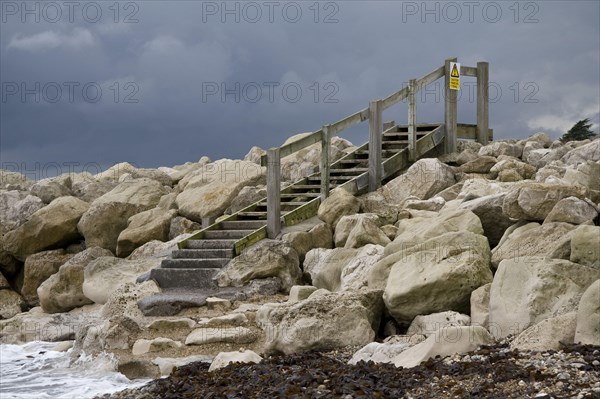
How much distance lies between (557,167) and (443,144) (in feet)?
12.7

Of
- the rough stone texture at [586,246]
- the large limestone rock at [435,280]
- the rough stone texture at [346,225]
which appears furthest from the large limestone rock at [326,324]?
the rough stone texture at [346,225]

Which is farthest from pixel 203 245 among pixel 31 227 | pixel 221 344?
pixel 31 227

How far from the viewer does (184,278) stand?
46.8ft

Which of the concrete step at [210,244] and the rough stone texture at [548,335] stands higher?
the concrete step at [210,244]

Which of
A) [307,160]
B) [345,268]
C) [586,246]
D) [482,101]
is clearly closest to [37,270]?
[307,160]

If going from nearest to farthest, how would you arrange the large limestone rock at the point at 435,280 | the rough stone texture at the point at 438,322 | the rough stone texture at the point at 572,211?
the rough stone texture at the point at 438,322
the large limestone rock at the point at 435,280
the rough stone texture at the point at 572,211

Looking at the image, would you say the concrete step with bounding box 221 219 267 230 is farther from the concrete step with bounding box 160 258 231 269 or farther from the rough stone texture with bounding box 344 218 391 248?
the rough stone texture with bounding box 344 218 391 248

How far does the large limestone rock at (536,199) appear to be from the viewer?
38.7 ft

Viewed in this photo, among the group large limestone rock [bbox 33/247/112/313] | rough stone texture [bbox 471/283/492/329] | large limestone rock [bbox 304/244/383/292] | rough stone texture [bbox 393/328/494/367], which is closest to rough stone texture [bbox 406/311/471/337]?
rough stone texture [bbox 471/283/492/329]

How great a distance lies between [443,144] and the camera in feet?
65.8

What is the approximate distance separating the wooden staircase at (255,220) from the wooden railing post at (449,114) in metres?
0.45

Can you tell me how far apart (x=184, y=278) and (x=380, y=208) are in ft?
12.3

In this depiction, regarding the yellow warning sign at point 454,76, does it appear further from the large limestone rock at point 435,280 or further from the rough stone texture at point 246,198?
the large limestone rock at point 435,280

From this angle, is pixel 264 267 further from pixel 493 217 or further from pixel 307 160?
pixel 307 160
